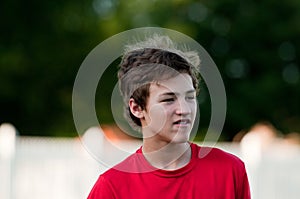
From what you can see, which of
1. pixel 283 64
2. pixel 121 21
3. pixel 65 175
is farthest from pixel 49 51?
pixel 65 175

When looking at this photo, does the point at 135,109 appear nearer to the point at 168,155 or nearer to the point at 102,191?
the point at 168,155

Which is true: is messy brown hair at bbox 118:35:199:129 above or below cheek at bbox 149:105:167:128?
above

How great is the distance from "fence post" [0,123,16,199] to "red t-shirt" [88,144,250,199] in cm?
501

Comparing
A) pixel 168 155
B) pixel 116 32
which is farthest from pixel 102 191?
pixel 116 32

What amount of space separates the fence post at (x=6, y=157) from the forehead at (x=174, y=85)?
16.5ft

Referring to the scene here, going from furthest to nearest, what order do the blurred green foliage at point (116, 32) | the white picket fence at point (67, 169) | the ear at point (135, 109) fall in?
1. the blurred green foliage at point (116, 32)
2. the white picket fence at point (67, 169)
3. the ear at point (135, 109)

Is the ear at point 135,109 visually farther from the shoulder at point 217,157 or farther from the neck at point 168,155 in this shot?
the shoulder at point 217,157

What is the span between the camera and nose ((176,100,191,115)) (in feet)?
9.87

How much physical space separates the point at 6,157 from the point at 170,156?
5.11 m

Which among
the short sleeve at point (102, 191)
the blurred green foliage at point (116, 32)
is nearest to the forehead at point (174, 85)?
the short sleeve at point (102, 191)

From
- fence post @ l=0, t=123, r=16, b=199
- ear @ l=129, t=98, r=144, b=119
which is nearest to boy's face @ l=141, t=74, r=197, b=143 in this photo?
ear @ l=129, t=98, r=144, b=119

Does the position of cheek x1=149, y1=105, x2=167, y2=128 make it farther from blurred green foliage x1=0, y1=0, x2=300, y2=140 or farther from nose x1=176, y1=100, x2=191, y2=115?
blurred green foliage x1=0, y1=0, x2=300, y2=140

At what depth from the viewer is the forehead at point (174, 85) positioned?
306 cm

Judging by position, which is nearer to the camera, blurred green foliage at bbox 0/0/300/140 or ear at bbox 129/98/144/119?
ear at bbox 129/98/144/119
